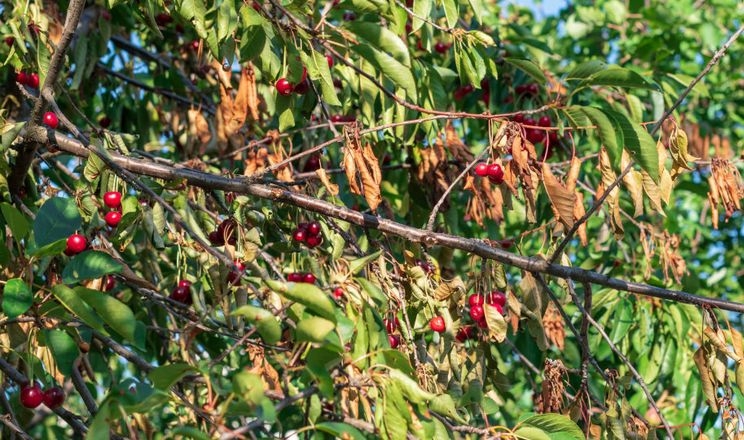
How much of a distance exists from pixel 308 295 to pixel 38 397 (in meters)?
0.78

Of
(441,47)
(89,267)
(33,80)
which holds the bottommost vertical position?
(89,267)

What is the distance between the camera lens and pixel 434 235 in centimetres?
218

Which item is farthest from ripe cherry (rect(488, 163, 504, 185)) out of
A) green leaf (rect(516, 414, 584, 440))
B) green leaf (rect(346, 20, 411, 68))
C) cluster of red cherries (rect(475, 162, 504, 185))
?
green leaf (rect(516, 414, 584, 440))

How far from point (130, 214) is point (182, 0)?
59cm

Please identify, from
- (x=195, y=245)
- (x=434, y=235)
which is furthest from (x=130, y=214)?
(x=434, y=235)

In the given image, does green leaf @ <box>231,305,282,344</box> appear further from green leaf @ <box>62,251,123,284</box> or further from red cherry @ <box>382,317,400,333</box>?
red cherry @ <box>382,317,400,333</box>

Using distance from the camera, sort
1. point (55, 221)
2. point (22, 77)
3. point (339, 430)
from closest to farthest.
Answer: point (339, 430) < point (55, 221) < point (22, 77)

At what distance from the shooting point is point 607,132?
194 centimetres

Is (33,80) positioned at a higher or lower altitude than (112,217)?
higher

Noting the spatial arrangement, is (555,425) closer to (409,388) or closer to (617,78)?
(409,388)

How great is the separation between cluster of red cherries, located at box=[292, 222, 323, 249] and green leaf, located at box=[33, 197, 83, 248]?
2.03 feet

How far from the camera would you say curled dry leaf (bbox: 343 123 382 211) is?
2.18 m

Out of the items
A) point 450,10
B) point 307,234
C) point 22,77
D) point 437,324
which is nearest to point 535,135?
point 450,10

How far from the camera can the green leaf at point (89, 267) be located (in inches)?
69.2
